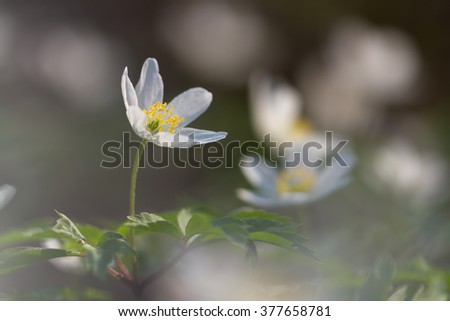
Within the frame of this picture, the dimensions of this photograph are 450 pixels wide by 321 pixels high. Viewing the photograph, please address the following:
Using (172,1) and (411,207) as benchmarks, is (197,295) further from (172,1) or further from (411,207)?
(172,1)

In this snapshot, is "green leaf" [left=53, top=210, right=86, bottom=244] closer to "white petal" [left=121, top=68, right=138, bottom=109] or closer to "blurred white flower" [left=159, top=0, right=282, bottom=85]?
"white petal" [left=121, top=68, right=138, bottom=109]

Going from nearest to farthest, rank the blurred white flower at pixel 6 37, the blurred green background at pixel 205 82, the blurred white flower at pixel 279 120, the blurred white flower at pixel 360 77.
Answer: the blurred white flower at pixel 279 120 → the blurred green background at pixel 205 82 → the blurred white flower at pixel 360 77 → the blurred white flower at pixel 6 37

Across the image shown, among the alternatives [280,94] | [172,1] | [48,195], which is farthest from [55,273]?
[172,1]

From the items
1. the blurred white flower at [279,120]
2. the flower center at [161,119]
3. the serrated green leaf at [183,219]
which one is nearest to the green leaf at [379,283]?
the serrated green leaf at [183,219]

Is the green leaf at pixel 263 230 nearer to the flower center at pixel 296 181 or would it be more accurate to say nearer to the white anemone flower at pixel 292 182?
the white anemone flower at pixel 292 182

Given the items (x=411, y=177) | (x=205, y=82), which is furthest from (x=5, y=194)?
(x=205, y=82)

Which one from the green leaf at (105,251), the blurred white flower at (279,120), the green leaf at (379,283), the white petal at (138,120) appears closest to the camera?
the green leaf at (105,251)
